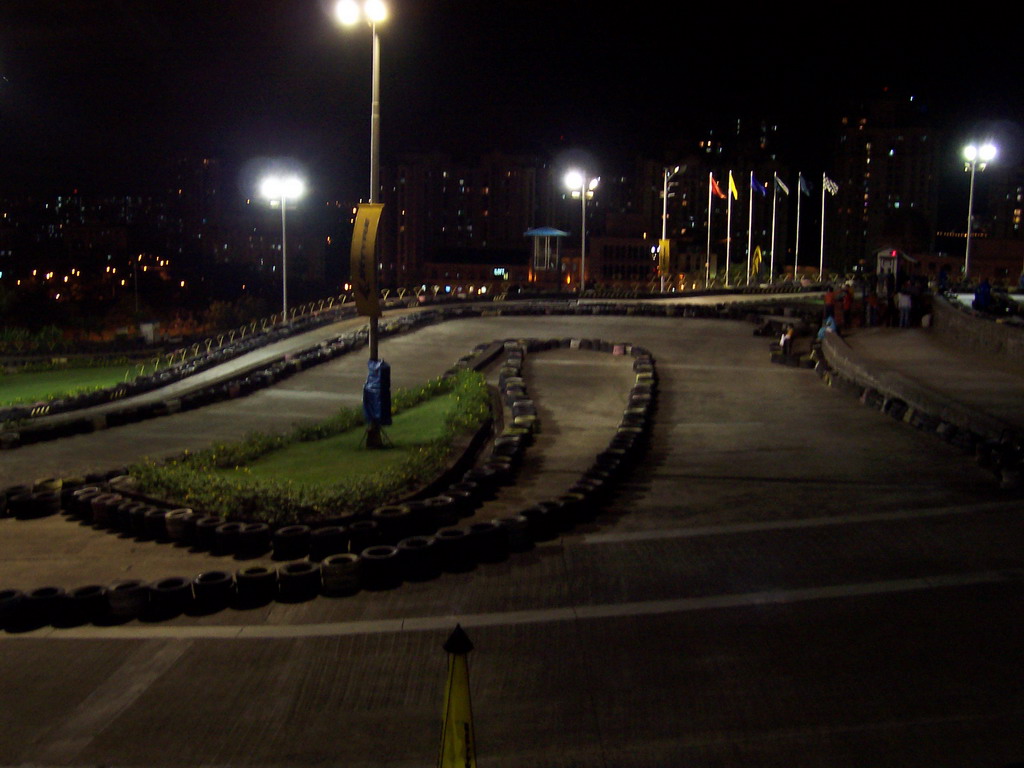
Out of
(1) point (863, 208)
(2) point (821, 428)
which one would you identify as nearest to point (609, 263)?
(1) point (863, 208)

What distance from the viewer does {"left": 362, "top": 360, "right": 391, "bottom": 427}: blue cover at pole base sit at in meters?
15.6

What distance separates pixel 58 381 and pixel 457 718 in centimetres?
2863

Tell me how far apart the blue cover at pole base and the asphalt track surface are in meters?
3.00

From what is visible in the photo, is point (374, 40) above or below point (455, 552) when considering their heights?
above

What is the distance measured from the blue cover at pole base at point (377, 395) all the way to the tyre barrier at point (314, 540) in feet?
7.13

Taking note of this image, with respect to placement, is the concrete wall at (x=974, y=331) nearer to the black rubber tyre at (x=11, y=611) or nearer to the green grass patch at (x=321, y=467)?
the green grass patch at (x=321, y=467)

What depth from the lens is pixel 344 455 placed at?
15359 millimetres

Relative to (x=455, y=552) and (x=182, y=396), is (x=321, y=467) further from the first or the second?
(x=182, y=396)

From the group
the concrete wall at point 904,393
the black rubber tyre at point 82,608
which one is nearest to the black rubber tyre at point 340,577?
the black rubber tyre at point 82,608

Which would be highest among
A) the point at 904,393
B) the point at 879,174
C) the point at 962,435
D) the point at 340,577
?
the point at 879,174

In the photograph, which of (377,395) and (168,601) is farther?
(377,395)

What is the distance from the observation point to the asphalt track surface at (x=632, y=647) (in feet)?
20.8

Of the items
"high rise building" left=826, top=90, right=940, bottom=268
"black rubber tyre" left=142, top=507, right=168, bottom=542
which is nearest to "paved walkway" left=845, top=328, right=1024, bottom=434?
"black rubber tyre" left=142, top=507, right=168, bottom=542

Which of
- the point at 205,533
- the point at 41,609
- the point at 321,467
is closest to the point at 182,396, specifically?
the point at 321,467
